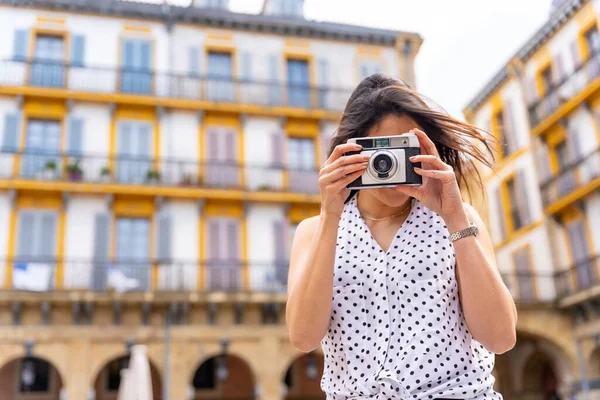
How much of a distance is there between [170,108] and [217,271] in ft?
18.1

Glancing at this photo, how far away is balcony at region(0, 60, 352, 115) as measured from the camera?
21062 mm

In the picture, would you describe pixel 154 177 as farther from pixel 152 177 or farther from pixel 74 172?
pixel 74 172

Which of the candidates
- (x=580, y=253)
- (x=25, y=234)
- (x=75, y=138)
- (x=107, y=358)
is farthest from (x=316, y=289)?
(x=580, y=253)

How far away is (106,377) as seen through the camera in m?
20.5

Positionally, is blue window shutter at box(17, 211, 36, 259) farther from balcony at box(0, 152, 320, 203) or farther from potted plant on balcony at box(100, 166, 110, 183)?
potted plant on balcony at box(100, 166, 110, 183)

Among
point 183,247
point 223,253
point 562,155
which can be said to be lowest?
point 223,253

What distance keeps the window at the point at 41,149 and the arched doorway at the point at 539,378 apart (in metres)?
16.5

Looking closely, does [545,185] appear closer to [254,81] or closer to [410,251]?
[254,81]

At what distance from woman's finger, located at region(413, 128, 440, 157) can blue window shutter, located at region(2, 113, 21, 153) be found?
20.4m

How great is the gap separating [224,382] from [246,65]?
1037 cm

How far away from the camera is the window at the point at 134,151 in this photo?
2094cm

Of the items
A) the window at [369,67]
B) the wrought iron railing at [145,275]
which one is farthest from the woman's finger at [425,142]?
the window at [369,67]

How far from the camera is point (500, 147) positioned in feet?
6.93

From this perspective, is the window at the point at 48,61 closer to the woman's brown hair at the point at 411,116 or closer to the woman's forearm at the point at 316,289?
the woman's brown hair at the point at 411,116
